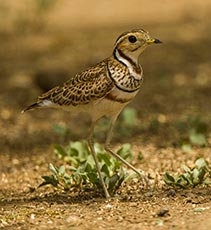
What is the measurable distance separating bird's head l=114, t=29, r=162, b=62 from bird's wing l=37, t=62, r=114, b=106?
172mm

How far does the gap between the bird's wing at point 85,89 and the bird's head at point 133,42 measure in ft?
0.57

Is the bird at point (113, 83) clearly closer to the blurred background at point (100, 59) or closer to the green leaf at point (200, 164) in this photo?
the green leaf at point (200, 164)

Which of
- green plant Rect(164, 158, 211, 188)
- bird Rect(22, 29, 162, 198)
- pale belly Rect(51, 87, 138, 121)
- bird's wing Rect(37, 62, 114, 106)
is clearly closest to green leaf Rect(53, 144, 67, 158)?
bird's wing Rect(37, 62, 114, 106)

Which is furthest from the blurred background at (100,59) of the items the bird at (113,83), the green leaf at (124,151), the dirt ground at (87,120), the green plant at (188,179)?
the bird at (113,83)

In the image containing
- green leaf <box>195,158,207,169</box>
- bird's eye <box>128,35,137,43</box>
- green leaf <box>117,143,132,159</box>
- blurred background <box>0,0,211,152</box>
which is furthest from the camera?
blurred background <box>0,0,211,152</box>

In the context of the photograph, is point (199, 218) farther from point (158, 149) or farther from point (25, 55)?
point (25, 55)

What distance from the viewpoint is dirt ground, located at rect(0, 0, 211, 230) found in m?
4.79

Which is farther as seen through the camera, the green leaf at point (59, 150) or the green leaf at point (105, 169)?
the green leaf at point (59, 150)

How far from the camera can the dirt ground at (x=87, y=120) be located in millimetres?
4789

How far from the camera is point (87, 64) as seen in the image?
32.0 feet

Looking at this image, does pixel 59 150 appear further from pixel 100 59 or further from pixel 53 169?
pixel 100 59

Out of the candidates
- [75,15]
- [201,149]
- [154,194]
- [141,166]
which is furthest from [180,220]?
[75,15]

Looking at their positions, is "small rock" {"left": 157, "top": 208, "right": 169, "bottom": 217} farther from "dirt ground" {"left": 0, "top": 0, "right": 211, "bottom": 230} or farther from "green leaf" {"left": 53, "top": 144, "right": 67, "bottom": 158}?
"green leaf" {"left": 53, "top": 144, "right": 67, "bottom": 158}

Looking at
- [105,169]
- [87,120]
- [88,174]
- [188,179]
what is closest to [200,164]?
[188,179]
